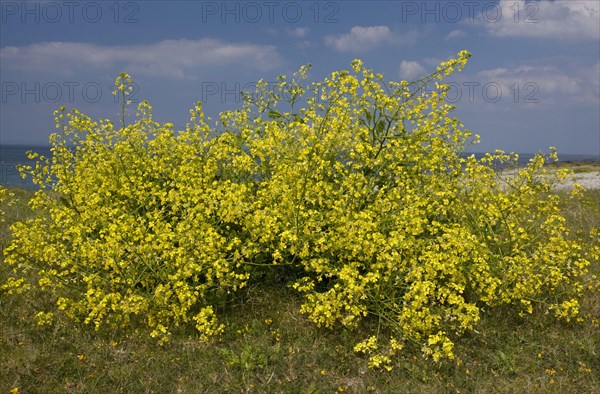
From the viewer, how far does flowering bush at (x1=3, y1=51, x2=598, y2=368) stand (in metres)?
6.97

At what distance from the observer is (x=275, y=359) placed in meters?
6.64

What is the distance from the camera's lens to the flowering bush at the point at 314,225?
22.9ft

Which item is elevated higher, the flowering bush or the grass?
the flowering bush

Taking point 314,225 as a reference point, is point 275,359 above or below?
below

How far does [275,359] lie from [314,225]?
5.77 feet

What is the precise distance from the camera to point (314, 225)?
7.06m

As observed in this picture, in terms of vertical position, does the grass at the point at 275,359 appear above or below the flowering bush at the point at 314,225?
below

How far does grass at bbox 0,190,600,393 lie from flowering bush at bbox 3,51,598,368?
0.89 feet

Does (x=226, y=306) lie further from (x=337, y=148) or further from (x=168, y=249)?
(x=337, y=148)

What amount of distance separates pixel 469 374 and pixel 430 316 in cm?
92

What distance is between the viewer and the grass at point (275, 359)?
248 inches

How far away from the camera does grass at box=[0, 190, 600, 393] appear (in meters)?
6.30

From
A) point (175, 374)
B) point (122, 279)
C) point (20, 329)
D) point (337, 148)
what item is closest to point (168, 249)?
point (122, 279)

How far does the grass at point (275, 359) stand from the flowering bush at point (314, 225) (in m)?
0.27
